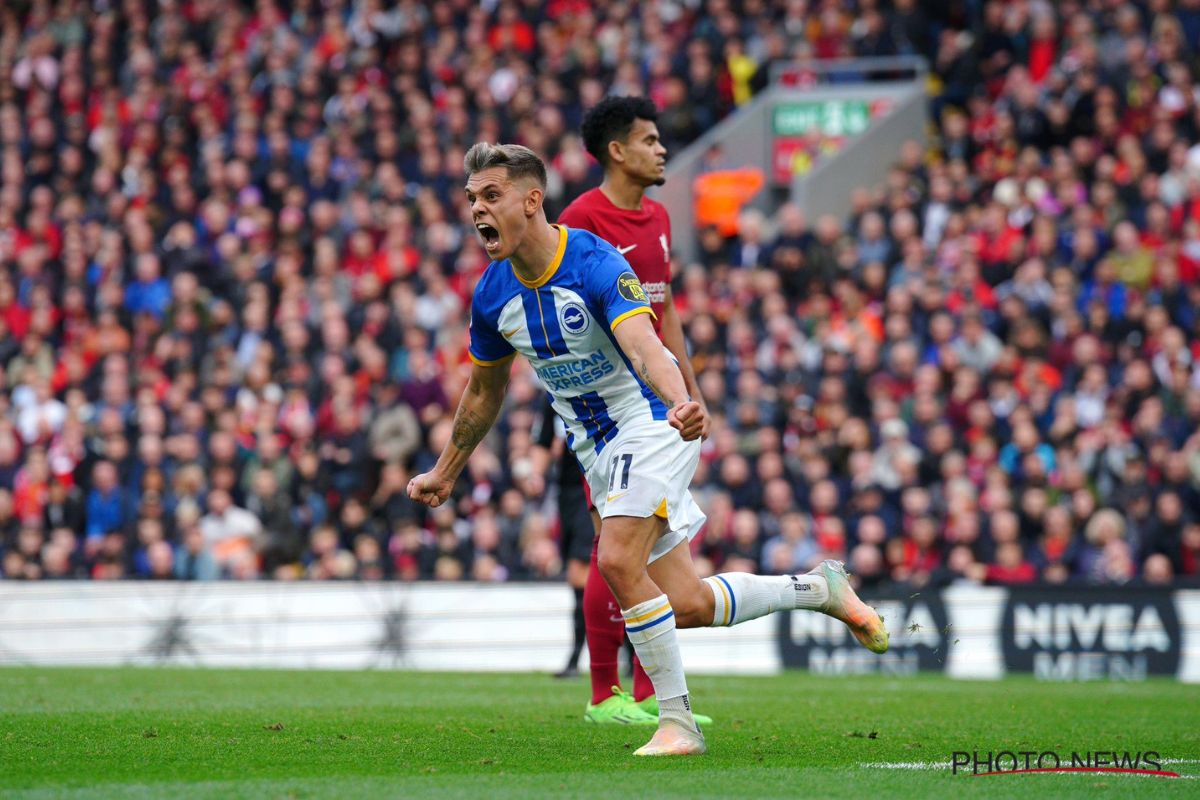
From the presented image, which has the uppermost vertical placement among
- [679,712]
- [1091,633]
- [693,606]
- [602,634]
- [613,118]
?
[613,118]

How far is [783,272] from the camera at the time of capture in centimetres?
1775

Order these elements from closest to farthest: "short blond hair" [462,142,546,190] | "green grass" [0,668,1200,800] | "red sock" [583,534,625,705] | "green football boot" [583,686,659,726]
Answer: "green grass" [0,668,1200,800] → "short blond hair" [462,142,546,190] → "green football boot" [583,686,659,726] → "red sock" [583,534,625,705]

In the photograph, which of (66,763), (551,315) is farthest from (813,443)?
(66,763)

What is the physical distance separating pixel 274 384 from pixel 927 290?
21.6 ft

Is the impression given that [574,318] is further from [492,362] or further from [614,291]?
[492,362]

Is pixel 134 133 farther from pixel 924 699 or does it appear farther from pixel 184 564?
pixel 924 699

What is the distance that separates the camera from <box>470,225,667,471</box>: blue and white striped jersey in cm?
678

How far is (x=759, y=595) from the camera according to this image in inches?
280

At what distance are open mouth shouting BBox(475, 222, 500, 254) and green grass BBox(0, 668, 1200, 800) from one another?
1825mm

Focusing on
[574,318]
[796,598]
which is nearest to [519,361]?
[796,598]

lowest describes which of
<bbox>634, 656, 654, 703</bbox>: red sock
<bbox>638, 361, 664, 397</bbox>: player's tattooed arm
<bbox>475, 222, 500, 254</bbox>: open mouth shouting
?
<bbox>634, 656, 654, 703</bbox>: red sock

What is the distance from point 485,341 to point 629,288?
30.1 inches

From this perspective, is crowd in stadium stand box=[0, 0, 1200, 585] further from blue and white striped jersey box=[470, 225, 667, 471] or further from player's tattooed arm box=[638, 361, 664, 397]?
player's tattooed arm box=[638, 361, 664, 397]

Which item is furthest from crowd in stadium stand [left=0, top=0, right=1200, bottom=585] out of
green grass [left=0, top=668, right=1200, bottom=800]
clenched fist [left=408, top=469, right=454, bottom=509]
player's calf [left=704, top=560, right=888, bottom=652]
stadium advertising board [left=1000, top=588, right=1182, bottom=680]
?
clenched fist [left=408, top=469, right=454, bottom=509]
